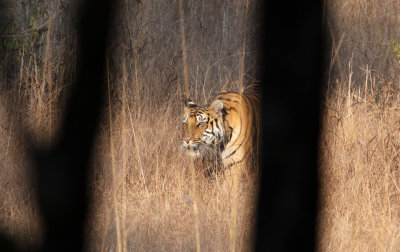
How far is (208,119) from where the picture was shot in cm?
373

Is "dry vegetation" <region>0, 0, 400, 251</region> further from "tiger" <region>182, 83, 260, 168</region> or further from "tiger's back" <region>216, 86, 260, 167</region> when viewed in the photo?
"tiger's back" <region>216, 86, 260, 167</region>

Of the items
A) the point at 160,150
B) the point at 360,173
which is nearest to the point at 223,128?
the point at 160,150

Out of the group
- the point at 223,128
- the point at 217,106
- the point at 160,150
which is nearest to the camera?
the point at 160,150

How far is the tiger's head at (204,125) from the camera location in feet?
12.1

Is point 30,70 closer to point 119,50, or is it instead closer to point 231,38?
point 119,50

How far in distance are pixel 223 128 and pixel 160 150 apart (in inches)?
22.7

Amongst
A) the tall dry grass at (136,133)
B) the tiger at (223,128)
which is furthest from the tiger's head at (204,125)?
the tall dry grass at (136,133)

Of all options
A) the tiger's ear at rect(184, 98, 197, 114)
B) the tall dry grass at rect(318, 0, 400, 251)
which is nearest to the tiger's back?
the tiger's ear at rect(184, 98, 197, 114)

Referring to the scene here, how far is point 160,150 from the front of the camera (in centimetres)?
344

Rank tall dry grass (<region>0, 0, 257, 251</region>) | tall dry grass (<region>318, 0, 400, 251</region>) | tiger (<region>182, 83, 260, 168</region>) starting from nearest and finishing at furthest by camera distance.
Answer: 1. tall dry grass (<region>318, 0, 400, 251</region>)
2. tall dry grass (<region>0, 0, 257, 251</region>)
3. tiger (<region>182, 83, 260, 168</region>)

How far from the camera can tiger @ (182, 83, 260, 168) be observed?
362 centimetres

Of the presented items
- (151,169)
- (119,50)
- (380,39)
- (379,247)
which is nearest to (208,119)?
(151,169)

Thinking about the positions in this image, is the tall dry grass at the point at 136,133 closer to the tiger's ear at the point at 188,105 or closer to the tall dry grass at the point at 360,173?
the tiger's ear at the point at 188,105

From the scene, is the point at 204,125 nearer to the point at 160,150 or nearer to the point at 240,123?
the point at 240,123
